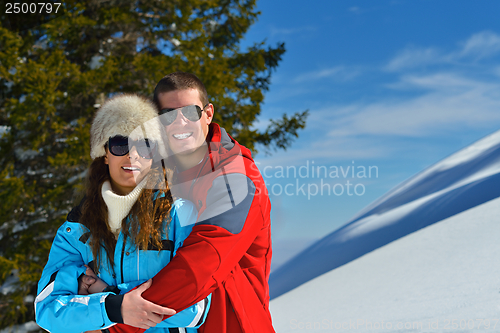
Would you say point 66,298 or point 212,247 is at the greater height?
point 212,247

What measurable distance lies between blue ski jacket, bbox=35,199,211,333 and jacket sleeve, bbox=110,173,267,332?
9 centimetres

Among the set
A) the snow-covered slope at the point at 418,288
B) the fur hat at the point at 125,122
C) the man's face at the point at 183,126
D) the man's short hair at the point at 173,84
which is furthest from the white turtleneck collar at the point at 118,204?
the snow-covered slope at the point at 418,288

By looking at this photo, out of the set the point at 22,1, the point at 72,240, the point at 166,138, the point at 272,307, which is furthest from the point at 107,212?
the point at 22,1

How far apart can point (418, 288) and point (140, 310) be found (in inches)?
155

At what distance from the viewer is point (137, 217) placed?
1.64 m

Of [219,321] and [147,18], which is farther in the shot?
[147,18]

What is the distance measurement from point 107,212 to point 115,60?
653cm

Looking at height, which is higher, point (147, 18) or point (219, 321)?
point (147, 18)

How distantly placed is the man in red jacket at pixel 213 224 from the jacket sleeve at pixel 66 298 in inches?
4.9

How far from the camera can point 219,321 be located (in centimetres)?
162

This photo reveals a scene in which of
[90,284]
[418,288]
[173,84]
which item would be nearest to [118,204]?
[90,284]

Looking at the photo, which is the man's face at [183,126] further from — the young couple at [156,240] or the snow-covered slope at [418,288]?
the snow-covered slope at [418,288]

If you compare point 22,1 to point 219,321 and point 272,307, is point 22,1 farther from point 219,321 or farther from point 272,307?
point 219,321

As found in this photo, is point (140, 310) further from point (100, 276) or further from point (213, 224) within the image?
point (213, 224)
